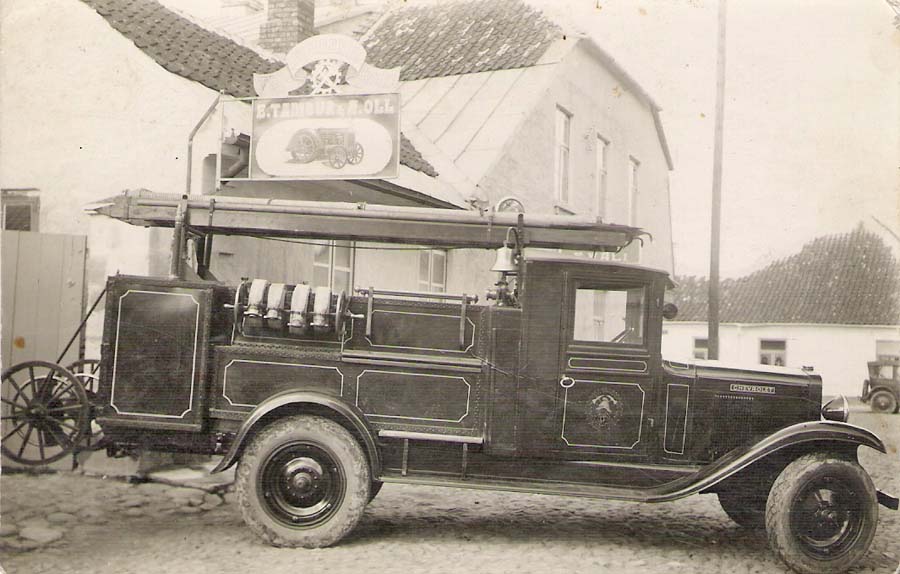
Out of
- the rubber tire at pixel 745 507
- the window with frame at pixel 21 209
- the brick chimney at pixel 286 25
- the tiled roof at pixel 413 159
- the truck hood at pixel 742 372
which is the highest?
the brick chimney at pixel 286 25

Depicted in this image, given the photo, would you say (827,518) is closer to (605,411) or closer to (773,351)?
(605,411)

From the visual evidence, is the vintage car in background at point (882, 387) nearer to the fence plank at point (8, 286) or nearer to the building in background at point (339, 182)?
the building in background at point (339, 182)

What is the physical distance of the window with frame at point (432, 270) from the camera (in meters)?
8.20

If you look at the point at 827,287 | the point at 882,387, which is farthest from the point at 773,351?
the point at 827,287

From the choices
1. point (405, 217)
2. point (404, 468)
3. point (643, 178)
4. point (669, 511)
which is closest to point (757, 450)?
point (669, 511)

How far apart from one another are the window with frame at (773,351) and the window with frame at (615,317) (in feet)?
24.7

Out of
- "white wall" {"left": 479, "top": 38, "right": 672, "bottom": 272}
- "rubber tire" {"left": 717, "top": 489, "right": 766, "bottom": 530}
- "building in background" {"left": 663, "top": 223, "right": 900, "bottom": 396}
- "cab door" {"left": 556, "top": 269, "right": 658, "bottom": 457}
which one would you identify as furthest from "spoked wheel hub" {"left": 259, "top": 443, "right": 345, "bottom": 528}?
"white wall" {"left": 479, "top": 38, "right": 672, "bottom": 272}

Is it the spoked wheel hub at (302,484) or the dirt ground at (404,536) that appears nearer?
the dirt ground at (404,536)

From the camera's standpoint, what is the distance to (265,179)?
17.1ft

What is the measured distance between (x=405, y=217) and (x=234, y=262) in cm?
210

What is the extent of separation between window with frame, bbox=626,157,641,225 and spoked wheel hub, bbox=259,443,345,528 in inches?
279

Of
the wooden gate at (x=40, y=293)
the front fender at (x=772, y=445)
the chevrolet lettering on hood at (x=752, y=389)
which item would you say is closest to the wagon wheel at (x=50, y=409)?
the wooden gate at (x=40, y=293)

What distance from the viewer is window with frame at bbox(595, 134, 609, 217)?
32.2ft

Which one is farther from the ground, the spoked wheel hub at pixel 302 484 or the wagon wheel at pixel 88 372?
the wagon wheel at pixel 88 372
